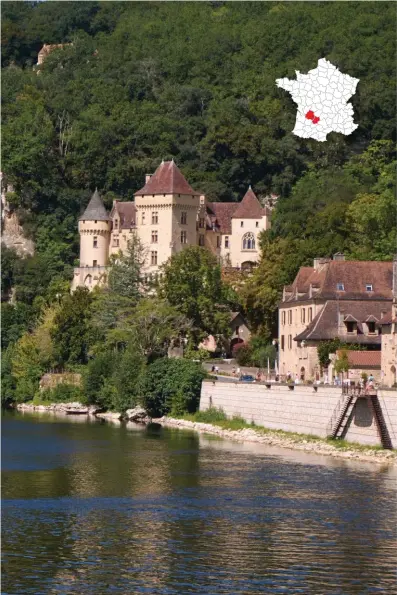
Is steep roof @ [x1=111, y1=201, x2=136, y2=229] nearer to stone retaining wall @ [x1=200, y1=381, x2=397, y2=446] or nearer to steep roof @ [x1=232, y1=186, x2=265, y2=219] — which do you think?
steep roof @ [x1=232, y1=186, x2=265, y2=219]

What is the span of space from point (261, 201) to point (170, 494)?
8620 centimetres

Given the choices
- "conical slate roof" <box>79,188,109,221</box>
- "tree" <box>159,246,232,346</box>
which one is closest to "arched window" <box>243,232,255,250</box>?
"conical slate roof" <box>79,188,109,221</box>

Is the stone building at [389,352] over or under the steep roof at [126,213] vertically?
under

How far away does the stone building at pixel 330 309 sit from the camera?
73750mm

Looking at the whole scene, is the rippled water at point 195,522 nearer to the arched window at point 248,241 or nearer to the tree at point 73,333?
the tree at point 73,333

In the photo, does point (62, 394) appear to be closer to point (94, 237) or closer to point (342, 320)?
point (342, 320)

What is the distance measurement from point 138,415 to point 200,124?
7025 cm

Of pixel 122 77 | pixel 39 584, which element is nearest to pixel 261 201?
pixel 122 77

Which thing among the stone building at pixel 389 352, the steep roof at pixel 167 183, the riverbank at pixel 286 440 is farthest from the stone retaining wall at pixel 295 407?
the steep roof at pixel 167 183

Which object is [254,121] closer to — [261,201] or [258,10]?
[261,201]

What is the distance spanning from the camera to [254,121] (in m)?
145

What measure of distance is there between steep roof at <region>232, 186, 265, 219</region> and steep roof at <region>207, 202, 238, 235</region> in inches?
52.1

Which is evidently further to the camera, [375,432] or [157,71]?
[157,71]

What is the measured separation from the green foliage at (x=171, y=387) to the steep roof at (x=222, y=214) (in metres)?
38.5
